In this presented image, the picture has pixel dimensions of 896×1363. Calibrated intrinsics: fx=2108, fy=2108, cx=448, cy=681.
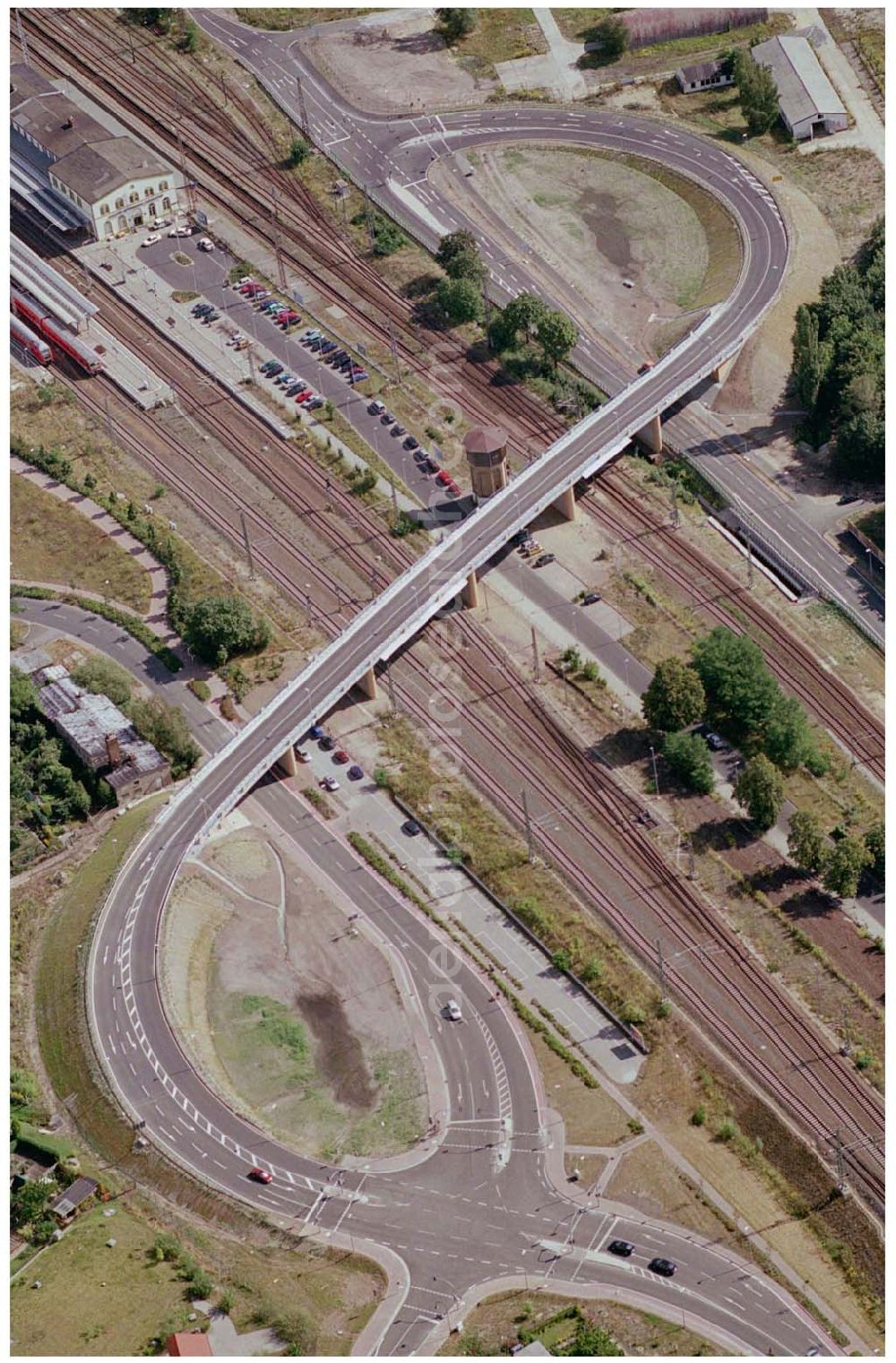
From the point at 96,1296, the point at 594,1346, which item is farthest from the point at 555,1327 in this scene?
the point at 96,1296

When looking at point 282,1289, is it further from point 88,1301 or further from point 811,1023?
point 811,1023

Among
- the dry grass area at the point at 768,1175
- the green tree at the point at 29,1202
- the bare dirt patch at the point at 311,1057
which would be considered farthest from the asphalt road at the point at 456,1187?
the green tree at the point at 29,1202

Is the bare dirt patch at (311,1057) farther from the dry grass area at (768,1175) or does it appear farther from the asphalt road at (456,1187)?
the dry grass area at (768,1175)

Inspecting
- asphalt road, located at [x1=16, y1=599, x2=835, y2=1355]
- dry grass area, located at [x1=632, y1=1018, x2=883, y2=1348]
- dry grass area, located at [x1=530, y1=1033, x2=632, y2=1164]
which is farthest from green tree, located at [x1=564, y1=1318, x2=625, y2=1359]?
dry grass area, located at [x1=530, y1=1033, x2=632, y2=1164]

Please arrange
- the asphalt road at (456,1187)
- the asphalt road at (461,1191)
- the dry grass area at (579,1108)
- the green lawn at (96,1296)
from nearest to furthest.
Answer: the green lawn at (96,1296)
the asphalt road at (461,1191)
the asphalt road at (456,1187)
the dry grass area at (579,1108)

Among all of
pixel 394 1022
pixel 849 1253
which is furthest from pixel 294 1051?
pixel 849 1253

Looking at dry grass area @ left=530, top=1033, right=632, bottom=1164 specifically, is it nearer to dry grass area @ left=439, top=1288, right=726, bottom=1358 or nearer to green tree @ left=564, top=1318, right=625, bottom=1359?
dry grass area @ left=439, top=1288, right=726, bottom=1358

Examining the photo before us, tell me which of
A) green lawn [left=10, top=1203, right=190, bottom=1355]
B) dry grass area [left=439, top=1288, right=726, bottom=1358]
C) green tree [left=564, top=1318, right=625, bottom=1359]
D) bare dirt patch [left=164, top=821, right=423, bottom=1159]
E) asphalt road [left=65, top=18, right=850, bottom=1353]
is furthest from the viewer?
bare dirt patch [left=164, top=821, right=423, bottom=1159]

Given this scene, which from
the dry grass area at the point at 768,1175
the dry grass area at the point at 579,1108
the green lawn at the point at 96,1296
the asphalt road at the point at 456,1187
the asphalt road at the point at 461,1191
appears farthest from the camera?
the dry grass area at the point at 579,1108

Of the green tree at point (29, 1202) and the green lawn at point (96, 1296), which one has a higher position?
the green tree at point (29, 1202)
